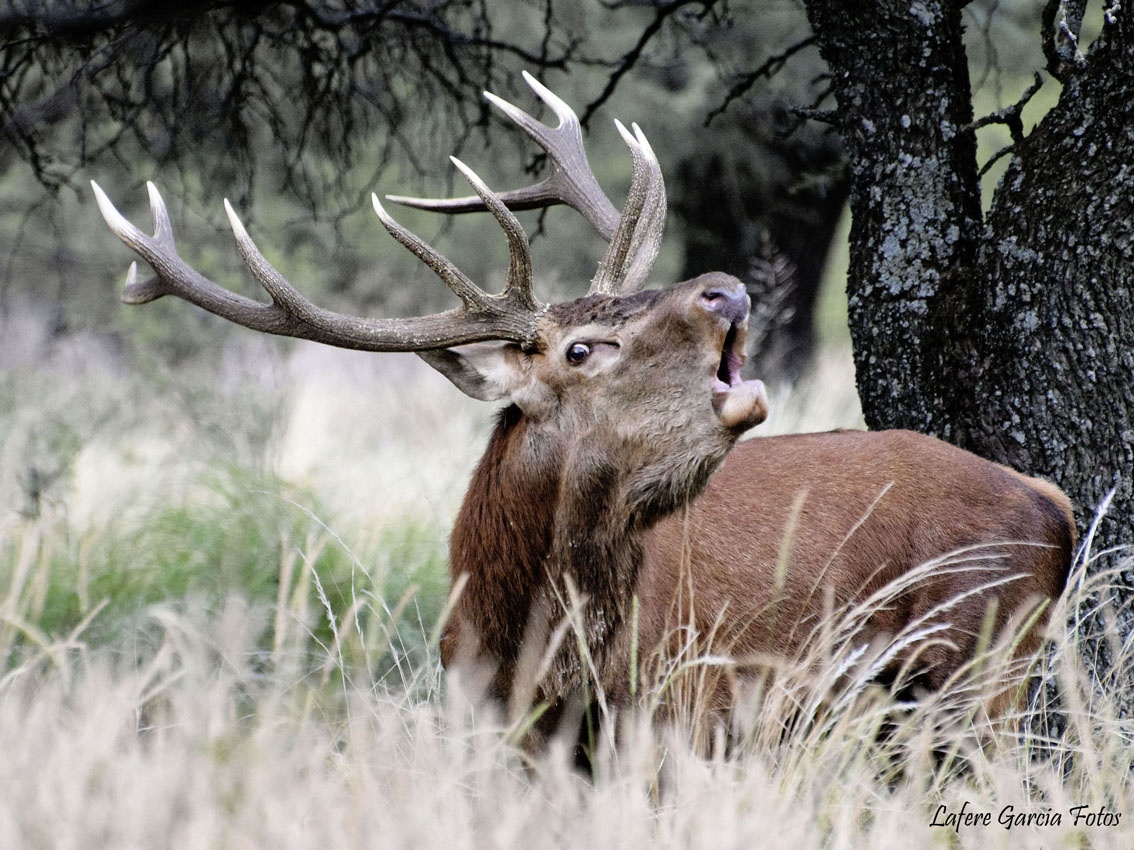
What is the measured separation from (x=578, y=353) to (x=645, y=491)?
1.43ft

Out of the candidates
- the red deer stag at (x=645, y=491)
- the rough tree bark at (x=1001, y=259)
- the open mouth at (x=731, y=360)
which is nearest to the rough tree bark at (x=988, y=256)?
the rough tree bark at (x=1001, y=259)

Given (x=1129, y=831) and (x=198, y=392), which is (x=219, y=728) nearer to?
(x=1129, y=831)

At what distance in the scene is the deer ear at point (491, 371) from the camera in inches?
147

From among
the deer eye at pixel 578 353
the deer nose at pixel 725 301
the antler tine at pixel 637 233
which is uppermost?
the antler tine at pixel 637 233

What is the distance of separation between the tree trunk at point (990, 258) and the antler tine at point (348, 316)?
4.79 ft

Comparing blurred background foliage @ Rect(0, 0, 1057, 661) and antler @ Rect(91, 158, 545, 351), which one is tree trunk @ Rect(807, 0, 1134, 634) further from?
antler @ Rect(91, 158, 545, 351)

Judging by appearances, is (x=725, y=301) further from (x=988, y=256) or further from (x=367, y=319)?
(x=988, y=256)

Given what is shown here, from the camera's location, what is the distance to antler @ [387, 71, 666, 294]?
13.3 feet

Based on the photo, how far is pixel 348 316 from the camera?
366cm

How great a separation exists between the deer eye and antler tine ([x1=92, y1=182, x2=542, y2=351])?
6.5 inches

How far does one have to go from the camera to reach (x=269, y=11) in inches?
235

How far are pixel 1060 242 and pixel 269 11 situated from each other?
12.5 ft

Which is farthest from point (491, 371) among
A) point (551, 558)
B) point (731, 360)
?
point (731, 360)

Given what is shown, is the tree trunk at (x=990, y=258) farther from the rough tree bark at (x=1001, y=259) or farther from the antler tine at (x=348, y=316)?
the antler tine at (x=348, y=316)
